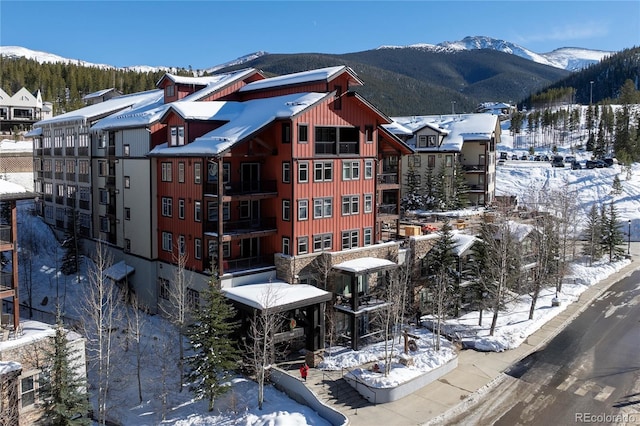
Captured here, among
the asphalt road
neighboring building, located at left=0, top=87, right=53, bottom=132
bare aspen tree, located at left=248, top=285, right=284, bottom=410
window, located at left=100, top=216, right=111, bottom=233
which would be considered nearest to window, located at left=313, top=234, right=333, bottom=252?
bare aspen tree, located at left=248, top=285, right=284, bottom=410

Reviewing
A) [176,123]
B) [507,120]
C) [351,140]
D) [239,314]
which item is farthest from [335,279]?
[507,120]

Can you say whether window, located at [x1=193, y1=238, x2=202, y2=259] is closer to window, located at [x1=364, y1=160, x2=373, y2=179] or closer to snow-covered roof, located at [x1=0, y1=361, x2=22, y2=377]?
window, located at [x1=364, y1=160, x2=373, y2=179]

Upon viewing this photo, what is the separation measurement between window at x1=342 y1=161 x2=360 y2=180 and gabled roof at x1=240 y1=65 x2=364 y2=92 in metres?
5.57

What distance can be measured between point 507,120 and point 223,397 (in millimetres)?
170602

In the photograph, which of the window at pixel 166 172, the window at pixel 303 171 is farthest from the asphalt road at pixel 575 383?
the window at pixel 166 172

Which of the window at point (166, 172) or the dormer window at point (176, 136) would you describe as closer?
the dormer window at point (176, 136)

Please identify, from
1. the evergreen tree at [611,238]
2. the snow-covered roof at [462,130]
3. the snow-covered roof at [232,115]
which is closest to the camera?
the snow-covered roof at [232,115]

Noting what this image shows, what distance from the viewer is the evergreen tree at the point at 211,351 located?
87.8 ft

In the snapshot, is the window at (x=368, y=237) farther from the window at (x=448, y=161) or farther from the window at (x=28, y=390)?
the window at (x=448, y=161)

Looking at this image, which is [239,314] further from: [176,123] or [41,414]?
[176,123]

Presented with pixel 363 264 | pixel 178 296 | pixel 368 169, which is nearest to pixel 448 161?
pixel 368 169

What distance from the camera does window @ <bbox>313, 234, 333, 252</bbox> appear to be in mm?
37219

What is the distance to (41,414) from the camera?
80.0 ft

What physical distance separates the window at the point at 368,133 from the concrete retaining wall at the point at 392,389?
1690cm
